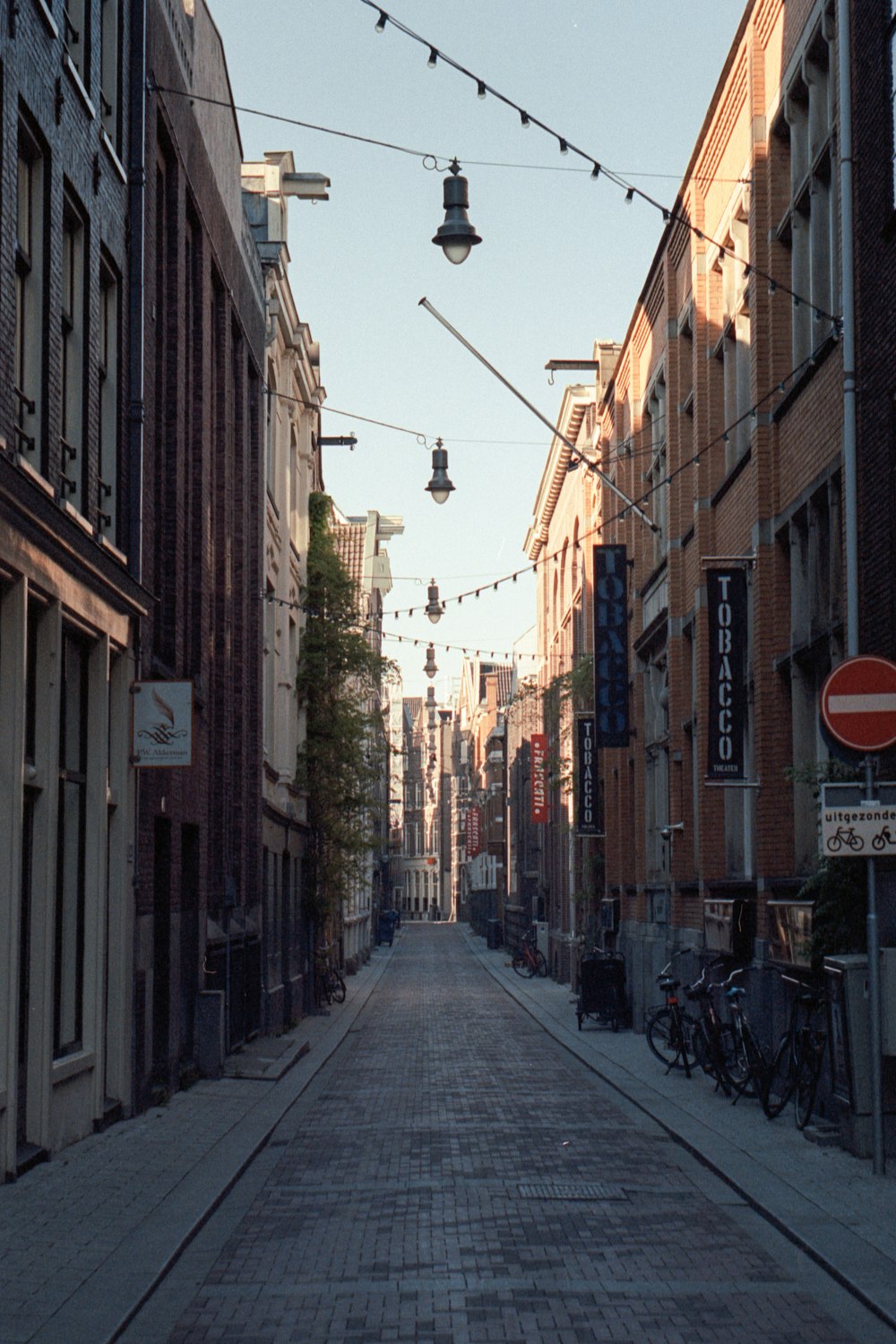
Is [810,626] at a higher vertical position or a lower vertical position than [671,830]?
higher

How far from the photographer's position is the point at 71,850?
1402cm

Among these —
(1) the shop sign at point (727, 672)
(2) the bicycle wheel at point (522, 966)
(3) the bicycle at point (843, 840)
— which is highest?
(1) the shop sign at point (727, 672)

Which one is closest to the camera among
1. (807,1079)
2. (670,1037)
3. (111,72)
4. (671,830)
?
(807,1079)

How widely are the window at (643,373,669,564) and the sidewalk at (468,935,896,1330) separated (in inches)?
340

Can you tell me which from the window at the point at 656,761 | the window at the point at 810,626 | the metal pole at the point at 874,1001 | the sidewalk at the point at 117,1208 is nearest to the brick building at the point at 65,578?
the sidewalk at the point at 117,1208

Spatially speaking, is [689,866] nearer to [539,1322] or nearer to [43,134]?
[43,134]

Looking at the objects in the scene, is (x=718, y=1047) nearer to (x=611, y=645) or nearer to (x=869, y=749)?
(x=869, y=749)

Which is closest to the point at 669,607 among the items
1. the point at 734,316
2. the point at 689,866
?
the point at 689,866

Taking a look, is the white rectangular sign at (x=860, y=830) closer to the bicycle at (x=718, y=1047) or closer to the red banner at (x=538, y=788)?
the bicycle at (x=718, y=1047)

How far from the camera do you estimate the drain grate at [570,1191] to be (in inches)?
441

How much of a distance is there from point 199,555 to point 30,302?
7.92 m

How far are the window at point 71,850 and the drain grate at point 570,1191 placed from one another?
399 cm

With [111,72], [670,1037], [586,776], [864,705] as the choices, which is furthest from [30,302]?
[586,776]

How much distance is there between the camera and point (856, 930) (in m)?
13.3
